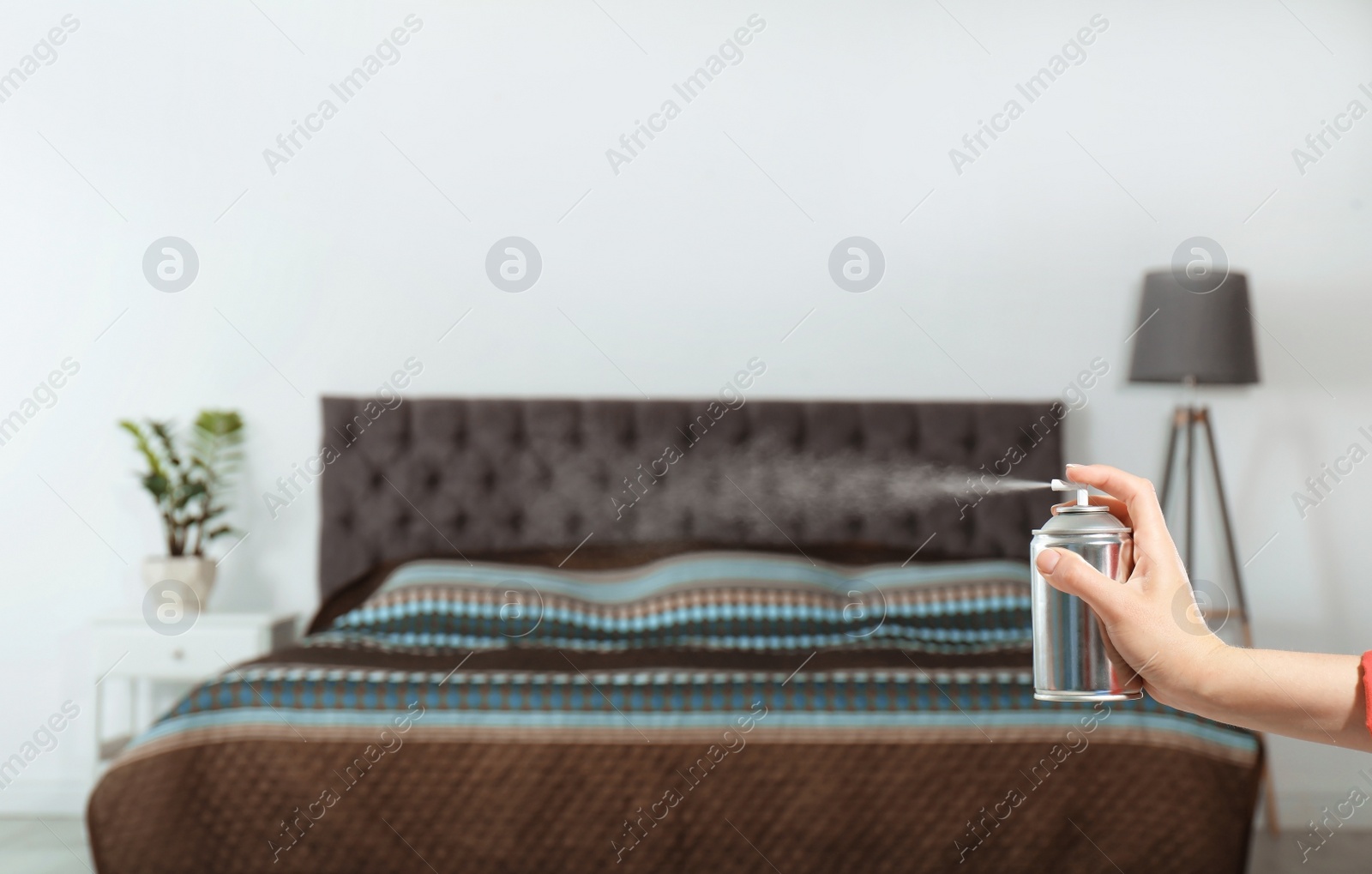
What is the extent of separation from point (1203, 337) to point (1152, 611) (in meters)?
2.64

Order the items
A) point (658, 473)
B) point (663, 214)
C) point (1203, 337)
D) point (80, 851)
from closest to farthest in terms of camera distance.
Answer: point (80, 851), point (1203, 337), point (658, 473), point (663, 214)

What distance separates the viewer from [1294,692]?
2.81 ft

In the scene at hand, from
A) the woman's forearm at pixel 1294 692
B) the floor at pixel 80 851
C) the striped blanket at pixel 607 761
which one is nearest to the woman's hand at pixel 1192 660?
the woman's forearm at pixel 1294 692

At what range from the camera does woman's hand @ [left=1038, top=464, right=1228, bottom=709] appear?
35.2 inches

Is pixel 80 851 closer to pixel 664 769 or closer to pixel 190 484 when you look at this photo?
pixel 190 484

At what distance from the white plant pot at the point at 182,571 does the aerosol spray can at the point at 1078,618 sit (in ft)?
9.74

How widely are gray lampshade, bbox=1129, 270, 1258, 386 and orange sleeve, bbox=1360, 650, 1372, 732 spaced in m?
2.61

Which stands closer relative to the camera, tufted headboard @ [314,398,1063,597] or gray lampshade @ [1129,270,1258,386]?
gray lampshade @ [1129,270,1258,386]

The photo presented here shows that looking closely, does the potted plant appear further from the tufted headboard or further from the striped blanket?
the striped blanket

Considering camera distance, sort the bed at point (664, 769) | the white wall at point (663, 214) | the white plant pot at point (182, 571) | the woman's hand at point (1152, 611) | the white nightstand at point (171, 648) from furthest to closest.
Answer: the white wall at point (663, 214) < the white plant pot at point (182, 571) < the white nightstand at point (171, 648) < the bed at point (664, 769) < the woman's hand at point (1152, 611)

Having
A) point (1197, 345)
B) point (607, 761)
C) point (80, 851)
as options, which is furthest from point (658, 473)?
point (80, 851)

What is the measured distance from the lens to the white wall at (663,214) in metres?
3.63

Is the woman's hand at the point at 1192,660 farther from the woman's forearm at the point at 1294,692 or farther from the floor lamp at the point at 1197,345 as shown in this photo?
the floor lamp at the point at 1197,345

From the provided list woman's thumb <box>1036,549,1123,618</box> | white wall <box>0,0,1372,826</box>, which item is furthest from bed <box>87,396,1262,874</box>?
woman's thumb <box>1036,549,1123,618</box>
